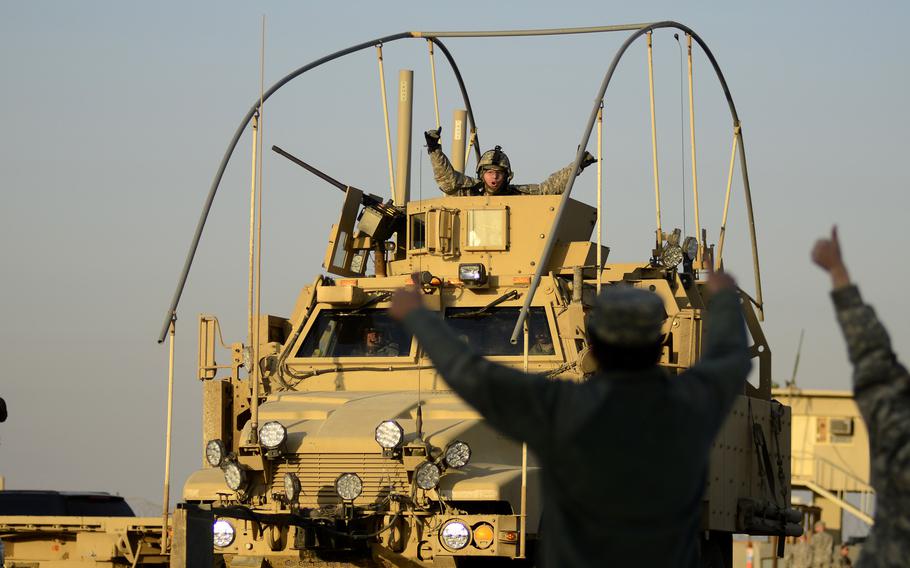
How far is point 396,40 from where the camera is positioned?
57.5 feet

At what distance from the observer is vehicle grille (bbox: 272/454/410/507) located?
11.7m

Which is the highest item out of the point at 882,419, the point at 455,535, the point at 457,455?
the point at 882,419

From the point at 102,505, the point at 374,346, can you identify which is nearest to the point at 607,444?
the point at 374,346

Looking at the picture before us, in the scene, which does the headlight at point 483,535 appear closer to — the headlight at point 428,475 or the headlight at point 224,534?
the headlight at point 428,475

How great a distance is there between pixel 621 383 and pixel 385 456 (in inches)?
287

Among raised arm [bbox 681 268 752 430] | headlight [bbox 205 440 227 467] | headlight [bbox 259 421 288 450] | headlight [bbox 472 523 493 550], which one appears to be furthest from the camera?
headlight [bbox 205 440 227 467]

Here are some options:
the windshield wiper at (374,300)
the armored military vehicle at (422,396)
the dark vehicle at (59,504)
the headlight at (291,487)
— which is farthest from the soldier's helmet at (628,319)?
the dark vehicle at (59,504)

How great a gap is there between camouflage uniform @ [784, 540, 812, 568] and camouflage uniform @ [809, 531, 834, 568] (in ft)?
0.30

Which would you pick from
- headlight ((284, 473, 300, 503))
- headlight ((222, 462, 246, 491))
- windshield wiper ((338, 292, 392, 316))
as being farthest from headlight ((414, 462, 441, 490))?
windshield wiper ((338, 292, 392, 316))

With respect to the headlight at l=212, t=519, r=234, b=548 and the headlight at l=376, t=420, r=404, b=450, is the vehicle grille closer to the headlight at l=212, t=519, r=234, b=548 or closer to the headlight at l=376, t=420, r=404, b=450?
the headlight at l=376, t=420, r=404, b=450

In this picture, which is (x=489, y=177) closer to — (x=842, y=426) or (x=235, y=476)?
(x=235, y=476)

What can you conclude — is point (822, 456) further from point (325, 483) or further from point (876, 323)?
point (876, 323)

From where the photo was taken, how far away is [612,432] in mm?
4492

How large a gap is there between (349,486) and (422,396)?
1619mm
